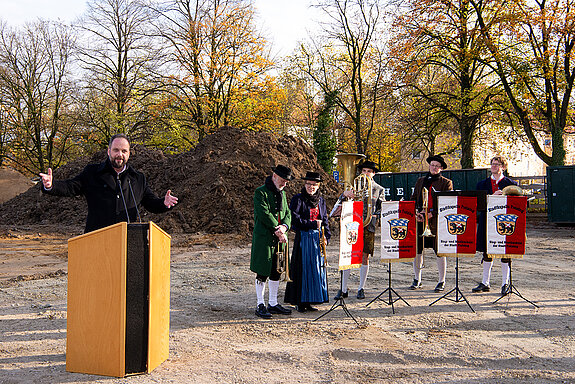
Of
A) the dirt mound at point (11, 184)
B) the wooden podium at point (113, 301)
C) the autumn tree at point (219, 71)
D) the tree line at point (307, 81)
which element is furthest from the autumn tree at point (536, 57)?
the dirt mound at point (11, 184)

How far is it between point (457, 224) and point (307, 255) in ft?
7.92

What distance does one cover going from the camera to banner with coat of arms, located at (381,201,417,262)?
7.30 m

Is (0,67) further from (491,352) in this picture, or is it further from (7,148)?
(491,352)

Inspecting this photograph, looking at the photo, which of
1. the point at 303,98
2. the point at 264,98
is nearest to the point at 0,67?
the point at 264,98

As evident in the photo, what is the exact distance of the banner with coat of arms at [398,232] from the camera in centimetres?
730

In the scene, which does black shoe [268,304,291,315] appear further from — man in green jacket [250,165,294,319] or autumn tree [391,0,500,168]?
autumn tree [391,0,500,168]

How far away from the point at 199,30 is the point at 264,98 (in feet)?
18.0

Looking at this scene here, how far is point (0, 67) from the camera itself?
30.1 meters

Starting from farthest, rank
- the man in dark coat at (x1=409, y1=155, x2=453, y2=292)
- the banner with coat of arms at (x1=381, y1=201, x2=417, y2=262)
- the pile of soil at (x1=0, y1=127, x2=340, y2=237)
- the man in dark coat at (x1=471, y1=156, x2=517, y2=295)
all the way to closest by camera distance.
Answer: the pile of soil at (x1=0, y1=127, x2=340, y2=237)
the man in dark coat at (x1=409, y1=155, x2=453, y2=292)
the man in dark coat at (x1=471, y1=156, x2=517, y2=295)
the banner with coat of arms at (x1=381, y1=201, x2=417, y2=262)

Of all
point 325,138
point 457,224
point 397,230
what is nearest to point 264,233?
point 397,230

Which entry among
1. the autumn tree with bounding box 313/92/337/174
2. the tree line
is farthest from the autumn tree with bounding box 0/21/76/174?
the autumn tree with bounding box 313/92/337/174

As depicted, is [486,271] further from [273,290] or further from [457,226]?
[273,290]

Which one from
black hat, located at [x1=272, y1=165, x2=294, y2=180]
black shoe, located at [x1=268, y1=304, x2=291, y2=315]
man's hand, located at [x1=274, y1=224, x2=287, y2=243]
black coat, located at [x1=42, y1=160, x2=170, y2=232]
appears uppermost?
black hat, located at [x1=272, y1=165, x2=294, y2=180]

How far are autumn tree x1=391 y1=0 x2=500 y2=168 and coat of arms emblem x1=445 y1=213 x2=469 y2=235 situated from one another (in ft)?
59.0
